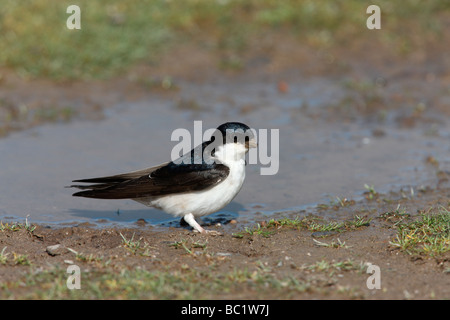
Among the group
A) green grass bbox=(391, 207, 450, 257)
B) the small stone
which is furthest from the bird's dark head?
the small stone

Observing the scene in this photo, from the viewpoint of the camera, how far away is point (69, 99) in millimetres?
8516

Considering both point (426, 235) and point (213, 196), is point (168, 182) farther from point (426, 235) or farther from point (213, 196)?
point (426, 235)

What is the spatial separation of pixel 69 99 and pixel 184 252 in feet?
14.0

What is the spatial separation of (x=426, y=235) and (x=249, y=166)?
2.51 metres

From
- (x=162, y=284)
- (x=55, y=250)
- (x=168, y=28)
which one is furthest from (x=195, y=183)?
(x=168, y=28)

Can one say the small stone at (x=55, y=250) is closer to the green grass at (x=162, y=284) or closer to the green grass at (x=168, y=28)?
the green grass at (x=162, y=284)

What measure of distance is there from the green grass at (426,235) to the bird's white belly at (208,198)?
1236 mm

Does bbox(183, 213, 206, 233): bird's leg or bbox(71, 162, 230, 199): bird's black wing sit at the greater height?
bbox(71, 162, 230, 199): bird's black wing

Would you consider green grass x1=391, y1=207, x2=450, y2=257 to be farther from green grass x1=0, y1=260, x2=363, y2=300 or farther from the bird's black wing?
the bird's black wing

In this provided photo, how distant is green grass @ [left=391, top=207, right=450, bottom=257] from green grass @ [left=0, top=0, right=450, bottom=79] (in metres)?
4.77

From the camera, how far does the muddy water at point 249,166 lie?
6.13m

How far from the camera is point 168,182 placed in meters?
5.39

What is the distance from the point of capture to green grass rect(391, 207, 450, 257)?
4.71 meters
